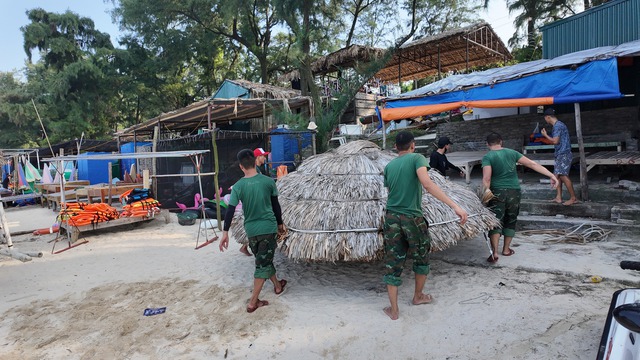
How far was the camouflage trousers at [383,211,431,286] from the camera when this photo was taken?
3504mm

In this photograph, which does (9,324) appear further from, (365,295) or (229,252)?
(365,295)

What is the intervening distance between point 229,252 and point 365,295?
2952mm

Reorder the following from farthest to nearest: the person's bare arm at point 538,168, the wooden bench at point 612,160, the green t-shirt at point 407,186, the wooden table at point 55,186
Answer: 1. the wooden table at point 55,186
2. the wooden bench at point 612,160
3. the person's bare arm at point 538,168
4. the green t-shirt at point 407,186

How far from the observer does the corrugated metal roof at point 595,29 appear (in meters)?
8.38

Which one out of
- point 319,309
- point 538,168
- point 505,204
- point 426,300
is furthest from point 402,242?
point 538,168

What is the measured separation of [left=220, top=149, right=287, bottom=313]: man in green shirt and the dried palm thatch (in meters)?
0.47

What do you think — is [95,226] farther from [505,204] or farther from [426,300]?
[505,204]

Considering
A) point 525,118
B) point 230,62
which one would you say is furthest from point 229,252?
point 230,62

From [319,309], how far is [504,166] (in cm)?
308

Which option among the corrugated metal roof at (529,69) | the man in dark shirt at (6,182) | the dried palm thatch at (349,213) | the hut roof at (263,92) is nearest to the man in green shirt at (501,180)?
the dried palm thatch at (349,213)

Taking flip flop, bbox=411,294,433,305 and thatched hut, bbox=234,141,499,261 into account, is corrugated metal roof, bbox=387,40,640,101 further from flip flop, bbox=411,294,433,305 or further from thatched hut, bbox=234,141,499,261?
flip flop, bbox=411,294,433,305

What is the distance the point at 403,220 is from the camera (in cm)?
351

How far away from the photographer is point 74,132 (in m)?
22.0

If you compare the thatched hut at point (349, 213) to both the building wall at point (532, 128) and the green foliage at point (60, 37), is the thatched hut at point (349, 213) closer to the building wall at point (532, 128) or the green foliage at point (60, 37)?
the building wall at point (532, 128)
